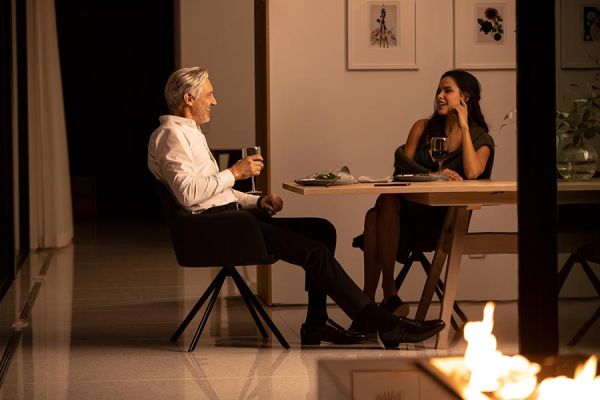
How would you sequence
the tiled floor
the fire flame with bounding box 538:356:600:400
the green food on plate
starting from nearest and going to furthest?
the fire flame with bounding box 538:356:600:400 → the tiled floor → the green food on plate

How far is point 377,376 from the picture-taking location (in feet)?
6.02

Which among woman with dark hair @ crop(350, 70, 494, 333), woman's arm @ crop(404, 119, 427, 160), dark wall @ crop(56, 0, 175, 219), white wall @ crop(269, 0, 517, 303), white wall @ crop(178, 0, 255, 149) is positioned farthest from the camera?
dark wall @ crop(56, 0, 175, 219)

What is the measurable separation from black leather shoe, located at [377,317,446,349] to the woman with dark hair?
0.90 ft

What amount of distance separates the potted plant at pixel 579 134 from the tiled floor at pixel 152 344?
0.27m

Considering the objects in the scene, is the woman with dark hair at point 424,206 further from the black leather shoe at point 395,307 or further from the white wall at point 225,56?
the white wall at point 225,56

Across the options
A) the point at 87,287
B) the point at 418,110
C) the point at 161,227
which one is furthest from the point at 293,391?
the point at 161,227

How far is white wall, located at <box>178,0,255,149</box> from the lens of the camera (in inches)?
400

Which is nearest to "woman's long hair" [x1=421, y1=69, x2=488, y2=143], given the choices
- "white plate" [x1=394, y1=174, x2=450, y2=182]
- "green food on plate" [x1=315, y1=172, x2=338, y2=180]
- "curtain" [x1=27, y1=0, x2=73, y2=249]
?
"white plate" [x1=394, y1=174, x2=450, y2=182]

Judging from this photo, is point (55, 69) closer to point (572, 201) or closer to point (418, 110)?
point (418, 110)

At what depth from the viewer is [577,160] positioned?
79.2 inches

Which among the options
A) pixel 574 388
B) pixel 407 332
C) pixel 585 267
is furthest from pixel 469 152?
pixel 574 388

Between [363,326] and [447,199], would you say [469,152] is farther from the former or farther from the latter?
[363,326]

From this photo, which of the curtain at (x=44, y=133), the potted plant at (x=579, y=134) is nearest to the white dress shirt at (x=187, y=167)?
the potted plant at (x=579, y=134)

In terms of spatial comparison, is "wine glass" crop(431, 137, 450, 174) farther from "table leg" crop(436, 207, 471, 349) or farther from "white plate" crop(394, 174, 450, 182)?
"table leg" crop(436, 207, 471, 349)
